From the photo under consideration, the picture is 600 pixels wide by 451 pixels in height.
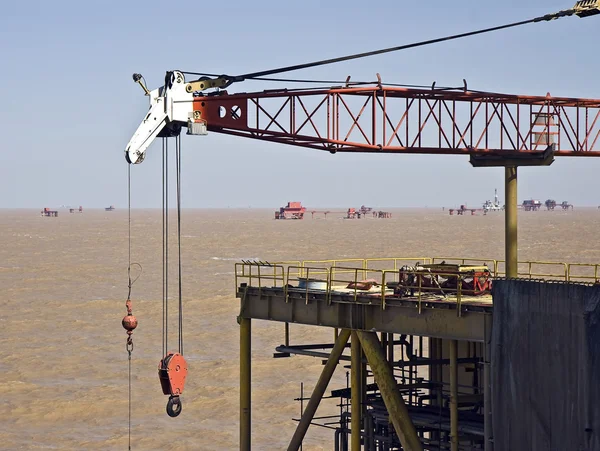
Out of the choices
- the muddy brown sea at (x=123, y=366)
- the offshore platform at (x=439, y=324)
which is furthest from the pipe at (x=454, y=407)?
the muddy brown sea at (x=123, y=366)

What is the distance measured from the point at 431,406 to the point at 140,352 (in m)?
29.6

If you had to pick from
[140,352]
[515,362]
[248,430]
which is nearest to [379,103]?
[248,430]

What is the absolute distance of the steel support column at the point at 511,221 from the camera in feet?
126

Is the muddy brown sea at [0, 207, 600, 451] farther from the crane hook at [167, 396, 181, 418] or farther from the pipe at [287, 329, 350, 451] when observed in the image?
the crane hook at [167, 396, 181, 418]

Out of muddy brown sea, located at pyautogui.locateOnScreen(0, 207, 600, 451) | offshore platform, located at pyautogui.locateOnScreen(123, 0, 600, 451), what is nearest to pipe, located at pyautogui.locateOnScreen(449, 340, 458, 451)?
offshore platform, located at pyautogui.locateOnScreen(123, 0, 600, 451)

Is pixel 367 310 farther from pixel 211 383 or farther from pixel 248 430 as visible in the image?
pixel 211 383

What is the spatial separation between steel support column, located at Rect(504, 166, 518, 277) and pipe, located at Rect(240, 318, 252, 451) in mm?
8886

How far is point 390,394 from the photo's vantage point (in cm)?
3017

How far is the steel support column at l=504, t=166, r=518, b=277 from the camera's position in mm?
38519

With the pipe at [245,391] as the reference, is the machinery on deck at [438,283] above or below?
above

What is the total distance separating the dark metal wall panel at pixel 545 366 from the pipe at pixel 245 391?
976 cm

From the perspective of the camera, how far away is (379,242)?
165m

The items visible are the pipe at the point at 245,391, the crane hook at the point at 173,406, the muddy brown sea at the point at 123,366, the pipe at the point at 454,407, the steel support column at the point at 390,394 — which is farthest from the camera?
the muddy brown sea at the point at 123,366

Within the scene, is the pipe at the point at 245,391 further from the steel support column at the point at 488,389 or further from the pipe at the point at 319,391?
the steel support column at the point at 488,389
